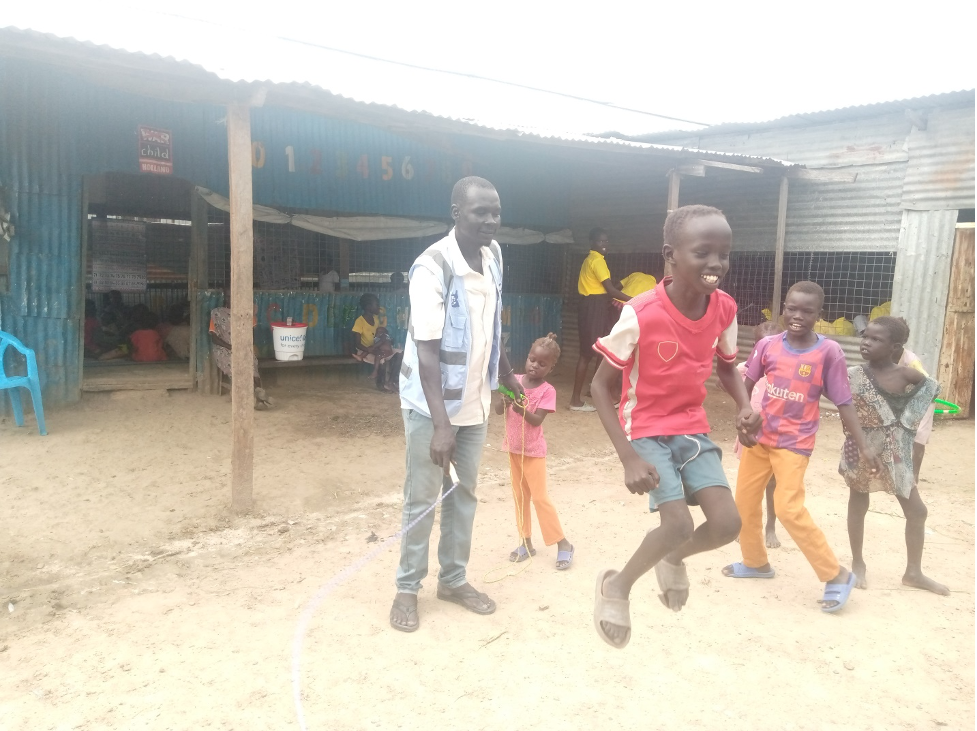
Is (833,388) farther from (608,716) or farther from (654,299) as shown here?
(608,716)

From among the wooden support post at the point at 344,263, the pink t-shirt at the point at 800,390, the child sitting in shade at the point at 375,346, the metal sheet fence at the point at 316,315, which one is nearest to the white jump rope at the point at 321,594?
the pink t-shirt at the point at 800,390

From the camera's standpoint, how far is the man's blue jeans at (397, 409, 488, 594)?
3311 millimetres

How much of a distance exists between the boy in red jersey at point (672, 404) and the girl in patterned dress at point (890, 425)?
1.52m

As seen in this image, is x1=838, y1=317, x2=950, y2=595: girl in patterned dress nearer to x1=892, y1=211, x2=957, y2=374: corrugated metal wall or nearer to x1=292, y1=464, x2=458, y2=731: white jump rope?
x1=292, y1=464, x2=458, y2=731: white jump rope

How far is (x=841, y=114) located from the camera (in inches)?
354

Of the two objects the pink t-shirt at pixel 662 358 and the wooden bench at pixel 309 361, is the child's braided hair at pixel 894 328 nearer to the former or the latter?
the pink t-shirt at pixel 662 358

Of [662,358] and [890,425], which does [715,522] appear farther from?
[890,425]

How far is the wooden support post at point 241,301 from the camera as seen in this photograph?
4836 mm

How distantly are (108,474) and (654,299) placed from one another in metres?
4.61

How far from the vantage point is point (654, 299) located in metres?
2.70

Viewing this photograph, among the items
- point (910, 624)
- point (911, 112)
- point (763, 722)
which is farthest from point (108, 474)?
point (911, 112)

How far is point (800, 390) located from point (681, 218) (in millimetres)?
1546

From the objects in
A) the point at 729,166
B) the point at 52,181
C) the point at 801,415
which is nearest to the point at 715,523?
the point at 801,415

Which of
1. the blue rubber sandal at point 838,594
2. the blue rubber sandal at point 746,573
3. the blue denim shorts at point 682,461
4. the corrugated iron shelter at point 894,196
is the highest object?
the corrugated iron shelter at point 894,196
